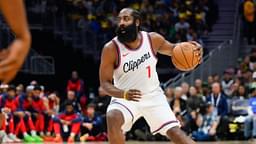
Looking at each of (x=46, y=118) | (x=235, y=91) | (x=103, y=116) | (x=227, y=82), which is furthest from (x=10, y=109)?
(x=227, y=82)

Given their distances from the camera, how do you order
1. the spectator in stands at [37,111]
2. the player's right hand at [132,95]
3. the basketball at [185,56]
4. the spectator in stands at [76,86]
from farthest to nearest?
the spectator in stands at [76,86] < the spectator in stands at [37,111] < the basketball at [185,56] < the player's right hand at [132,95]

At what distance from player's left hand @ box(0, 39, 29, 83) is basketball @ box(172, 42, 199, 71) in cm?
468

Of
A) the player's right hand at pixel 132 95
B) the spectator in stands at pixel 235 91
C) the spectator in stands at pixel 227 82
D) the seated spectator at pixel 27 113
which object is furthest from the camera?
the spectator in stands at pixel 227 82

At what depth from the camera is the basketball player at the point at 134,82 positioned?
714 centimetres

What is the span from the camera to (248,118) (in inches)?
564

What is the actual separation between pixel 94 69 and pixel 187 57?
12800mm

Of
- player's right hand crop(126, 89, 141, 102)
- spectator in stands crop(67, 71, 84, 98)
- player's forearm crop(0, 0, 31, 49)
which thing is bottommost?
spectator in stands crop(67, 71, 84, 98)

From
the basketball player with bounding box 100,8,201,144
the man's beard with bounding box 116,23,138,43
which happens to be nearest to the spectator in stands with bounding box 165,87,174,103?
the basketball player with bounding box 100,8,201,144

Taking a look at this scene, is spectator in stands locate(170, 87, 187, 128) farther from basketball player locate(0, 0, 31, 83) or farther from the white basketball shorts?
basketball player locate(0, 0, 31, 83)

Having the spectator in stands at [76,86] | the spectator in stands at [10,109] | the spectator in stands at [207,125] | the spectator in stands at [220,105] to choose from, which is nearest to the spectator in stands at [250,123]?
the spectator in stands at [220,105]

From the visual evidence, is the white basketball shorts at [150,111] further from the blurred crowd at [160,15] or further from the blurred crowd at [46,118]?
the blurred crowd at [160,15]

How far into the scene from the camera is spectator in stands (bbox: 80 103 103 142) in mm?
15297

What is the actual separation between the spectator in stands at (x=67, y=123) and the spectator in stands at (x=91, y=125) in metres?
0.18

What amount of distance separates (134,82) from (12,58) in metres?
4.32
